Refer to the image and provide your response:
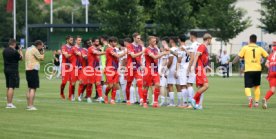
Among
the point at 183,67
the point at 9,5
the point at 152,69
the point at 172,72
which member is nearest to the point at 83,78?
the point at 152,69

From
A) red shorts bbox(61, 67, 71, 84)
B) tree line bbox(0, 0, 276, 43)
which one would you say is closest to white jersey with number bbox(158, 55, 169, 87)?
red shorts bbox(61, 67, 71, 84)

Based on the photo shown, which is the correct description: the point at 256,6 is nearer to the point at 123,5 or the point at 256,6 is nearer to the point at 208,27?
the point at 208,27

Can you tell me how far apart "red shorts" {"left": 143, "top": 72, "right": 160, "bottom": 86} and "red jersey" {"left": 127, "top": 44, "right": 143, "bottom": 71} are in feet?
1.97

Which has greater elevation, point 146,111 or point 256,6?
point 256,6

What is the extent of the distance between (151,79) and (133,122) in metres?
5.36

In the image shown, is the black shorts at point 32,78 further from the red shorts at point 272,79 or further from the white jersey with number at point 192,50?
the red shorts at point 272,79

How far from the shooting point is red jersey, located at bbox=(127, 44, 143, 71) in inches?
884

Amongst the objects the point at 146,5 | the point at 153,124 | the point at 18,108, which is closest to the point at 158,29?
the point at 146,5

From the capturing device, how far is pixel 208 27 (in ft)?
209

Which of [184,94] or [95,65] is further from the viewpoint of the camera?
[95,65]

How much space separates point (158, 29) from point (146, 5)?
46.9 feet

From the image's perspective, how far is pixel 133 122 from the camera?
17047mm

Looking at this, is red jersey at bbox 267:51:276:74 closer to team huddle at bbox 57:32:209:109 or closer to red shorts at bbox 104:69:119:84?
team huddle at bbox 57:32:209:109

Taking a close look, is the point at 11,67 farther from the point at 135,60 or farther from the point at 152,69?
the point at 152,69
